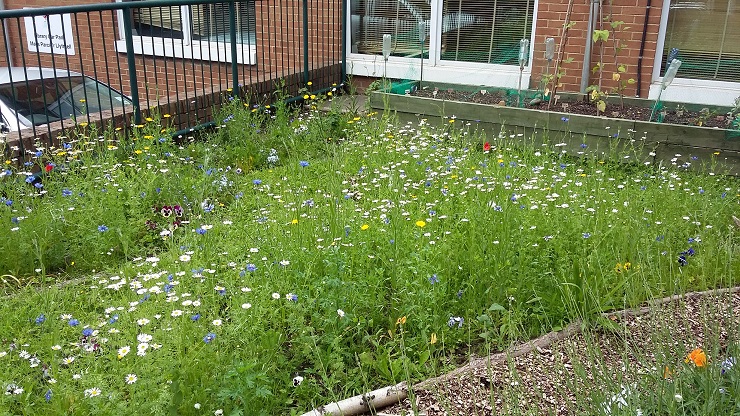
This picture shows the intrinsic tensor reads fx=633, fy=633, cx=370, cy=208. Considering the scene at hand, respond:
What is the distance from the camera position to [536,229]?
3.57m

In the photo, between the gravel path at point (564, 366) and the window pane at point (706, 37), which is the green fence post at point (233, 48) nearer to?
the window pane at point (706, 37)

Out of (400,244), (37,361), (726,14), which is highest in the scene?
(726,14)

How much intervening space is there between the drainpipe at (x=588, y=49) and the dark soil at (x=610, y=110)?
352mm

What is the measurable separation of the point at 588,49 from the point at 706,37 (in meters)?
1.17

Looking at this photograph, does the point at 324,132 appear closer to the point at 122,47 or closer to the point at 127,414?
the point at 127,414

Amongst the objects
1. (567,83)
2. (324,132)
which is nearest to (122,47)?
(324,132)

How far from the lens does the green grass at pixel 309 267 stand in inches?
102

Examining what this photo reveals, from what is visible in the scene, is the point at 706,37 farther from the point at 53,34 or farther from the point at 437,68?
the point at 53,34

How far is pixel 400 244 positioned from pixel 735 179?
Result: 132 inches

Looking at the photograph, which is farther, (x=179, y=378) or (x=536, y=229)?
(x=536, y=229)

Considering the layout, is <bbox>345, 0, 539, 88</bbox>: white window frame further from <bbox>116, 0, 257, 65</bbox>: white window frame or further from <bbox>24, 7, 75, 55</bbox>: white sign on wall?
<bbox>24, 7, 75, 55</bbox>: white sign on wall

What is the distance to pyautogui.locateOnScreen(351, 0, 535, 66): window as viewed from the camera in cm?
746

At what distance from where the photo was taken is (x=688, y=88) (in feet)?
21.8

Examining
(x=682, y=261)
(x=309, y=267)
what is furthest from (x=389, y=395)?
(x=682, y=261)
